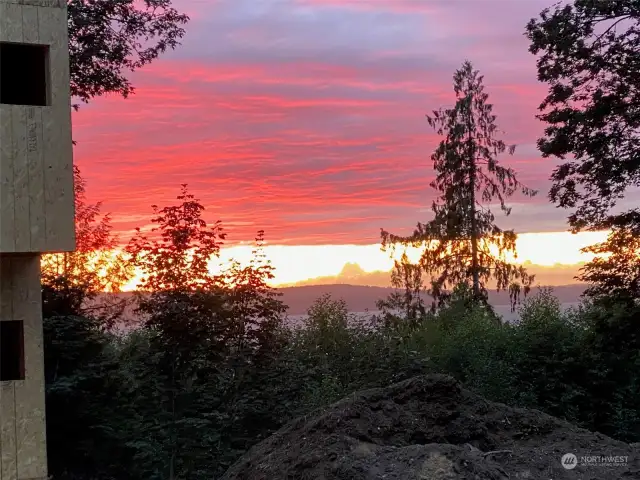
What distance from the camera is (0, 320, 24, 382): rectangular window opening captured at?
687cm

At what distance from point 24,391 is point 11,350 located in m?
0.53

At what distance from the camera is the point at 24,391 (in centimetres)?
674

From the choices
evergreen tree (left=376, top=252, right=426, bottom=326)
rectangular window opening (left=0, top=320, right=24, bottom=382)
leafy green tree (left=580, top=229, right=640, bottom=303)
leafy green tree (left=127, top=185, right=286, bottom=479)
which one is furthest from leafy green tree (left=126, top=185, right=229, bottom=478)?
evergreen tree (left=376, top=252, right=426, bottom=326)

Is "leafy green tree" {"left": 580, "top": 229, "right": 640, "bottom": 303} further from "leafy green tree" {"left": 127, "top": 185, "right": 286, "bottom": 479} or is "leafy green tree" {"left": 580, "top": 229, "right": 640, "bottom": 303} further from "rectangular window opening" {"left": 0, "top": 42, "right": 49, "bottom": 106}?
"rectangular window opening" {"left": 0, "top": 42, "right": 49, "bottom": 106}

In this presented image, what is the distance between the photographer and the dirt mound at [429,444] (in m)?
5.56

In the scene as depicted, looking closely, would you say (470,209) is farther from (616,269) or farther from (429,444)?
(429,444)

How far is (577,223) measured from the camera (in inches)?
546

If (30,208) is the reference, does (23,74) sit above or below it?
above

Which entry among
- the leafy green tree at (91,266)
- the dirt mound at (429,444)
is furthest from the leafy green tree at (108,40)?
the dirt mound at (429,444)

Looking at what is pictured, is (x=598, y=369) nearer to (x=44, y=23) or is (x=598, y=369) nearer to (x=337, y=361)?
(x=337, y=361)

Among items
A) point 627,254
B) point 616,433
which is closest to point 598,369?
point 616,433

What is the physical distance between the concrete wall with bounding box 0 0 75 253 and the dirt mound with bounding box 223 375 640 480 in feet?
8.85

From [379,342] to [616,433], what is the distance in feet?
15.6

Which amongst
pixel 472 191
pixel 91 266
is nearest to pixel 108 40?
pixel 91 266
